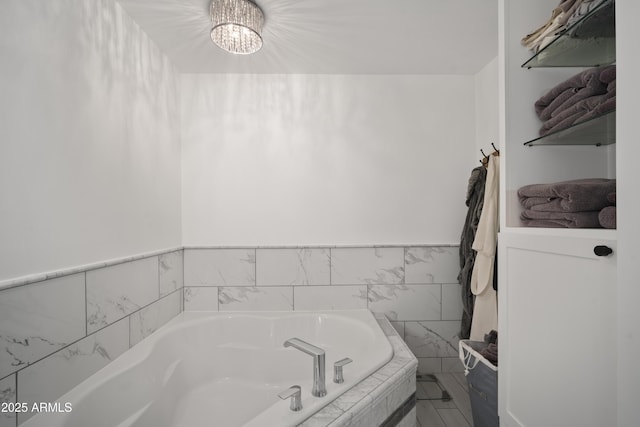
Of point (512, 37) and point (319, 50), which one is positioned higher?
point (319, 50)

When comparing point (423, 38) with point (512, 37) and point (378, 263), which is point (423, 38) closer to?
point (512, 37)

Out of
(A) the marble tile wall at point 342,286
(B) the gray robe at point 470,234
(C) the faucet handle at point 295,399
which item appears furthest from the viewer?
(A) the marble tile wall at point 342,286

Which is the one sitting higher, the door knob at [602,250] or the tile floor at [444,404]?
the door knob at [602,250]

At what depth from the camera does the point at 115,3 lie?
1.54 metres

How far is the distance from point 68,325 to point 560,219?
74.2 inches

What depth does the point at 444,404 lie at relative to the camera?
6.20 feet

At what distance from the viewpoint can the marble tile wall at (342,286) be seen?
2254 millimetres

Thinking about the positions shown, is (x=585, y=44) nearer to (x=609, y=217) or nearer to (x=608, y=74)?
(x=608, y=74)

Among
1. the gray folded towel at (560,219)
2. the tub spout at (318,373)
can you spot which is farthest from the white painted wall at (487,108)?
the tub spout at (318,373)

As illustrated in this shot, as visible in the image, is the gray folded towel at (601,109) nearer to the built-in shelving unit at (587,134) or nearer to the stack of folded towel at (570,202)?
the built-in shelving unit at (587,134)

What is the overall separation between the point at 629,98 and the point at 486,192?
1.19m

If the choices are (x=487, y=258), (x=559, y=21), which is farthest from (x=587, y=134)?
(x=487, y=258)

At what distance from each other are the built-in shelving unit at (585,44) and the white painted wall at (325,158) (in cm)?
118

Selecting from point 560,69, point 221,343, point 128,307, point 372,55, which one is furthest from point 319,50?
point 221,343
